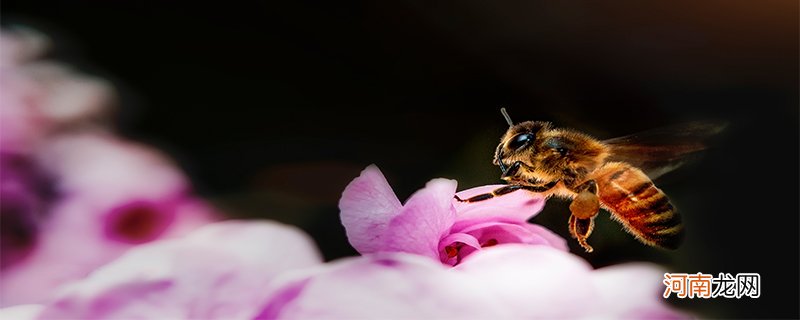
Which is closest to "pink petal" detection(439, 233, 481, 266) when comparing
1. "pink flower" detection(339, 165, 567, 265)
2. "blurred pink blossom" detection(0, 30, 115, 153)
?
"pink flower" detection(339, 165, 567, 265)

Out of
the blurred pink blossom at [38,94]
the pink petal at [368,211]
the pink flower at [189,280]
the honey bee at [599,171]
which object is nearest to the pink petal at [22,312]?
the pink flower at [189,280]

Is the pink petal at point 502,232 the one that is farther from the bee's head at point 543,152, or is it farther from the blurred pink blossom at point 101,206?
the blurred pink blossom at point 101,206

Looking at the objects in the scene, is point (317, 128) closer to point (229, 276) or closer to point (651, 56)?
point (229, 276)

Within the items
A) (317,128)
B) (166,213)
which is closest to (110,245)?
(166,213)

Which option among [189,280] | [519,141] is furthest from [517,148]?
[189,280]

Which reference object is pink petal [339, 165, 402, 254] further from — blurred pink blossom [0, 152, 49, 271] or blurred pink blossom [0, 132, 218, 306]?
blurred pink blossom [0, 152, 49, 271]

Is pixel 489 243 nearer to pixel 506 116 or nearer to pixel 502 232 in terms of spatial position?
pixel 502 232
